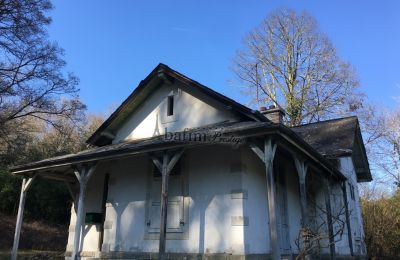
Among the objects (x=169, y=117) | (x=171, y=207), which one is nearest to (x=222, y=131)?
(x=171, y=207)

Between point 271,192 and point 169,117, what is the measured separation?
545 cm

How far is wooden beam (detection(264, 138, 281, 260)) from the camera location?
717 cm

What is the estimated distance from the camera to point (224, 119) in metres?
10.9

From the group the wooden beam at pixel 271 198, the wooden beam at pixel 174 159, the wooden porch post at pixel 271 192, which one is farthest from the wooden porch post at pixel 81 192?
the wooden beam at pixel 271 198

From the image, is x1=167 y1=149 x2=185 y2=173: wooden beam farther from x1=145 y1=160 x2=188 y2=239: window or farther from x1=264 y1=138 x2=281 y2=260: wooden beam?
x1=264 y1=138 x2=281 y2=260: wooden beam

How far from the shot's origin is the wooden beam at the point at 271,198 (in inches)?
282

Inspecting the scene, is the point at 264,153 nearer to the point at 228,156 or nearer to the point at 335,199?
the point at 228,156

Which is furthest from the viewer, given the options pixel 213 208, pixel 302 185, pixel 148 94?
pixel 148 94

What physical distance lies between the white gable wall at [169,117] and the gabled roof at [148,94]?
0.66 feet

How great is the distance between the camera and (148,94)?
12.7 meters

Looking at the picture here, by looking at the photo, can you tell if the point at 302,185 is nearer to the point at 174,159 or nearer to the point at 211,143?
the point at 211,143

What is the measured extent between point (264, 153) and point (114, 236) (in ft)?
18.7

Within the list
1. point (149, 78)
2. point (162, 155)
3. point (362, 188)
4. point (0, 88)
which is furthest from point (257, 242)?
point (362, 188)

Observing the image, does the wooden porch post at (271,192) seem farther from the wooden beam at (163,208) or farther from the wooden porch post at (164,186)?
the wooden beam at (163,208)
